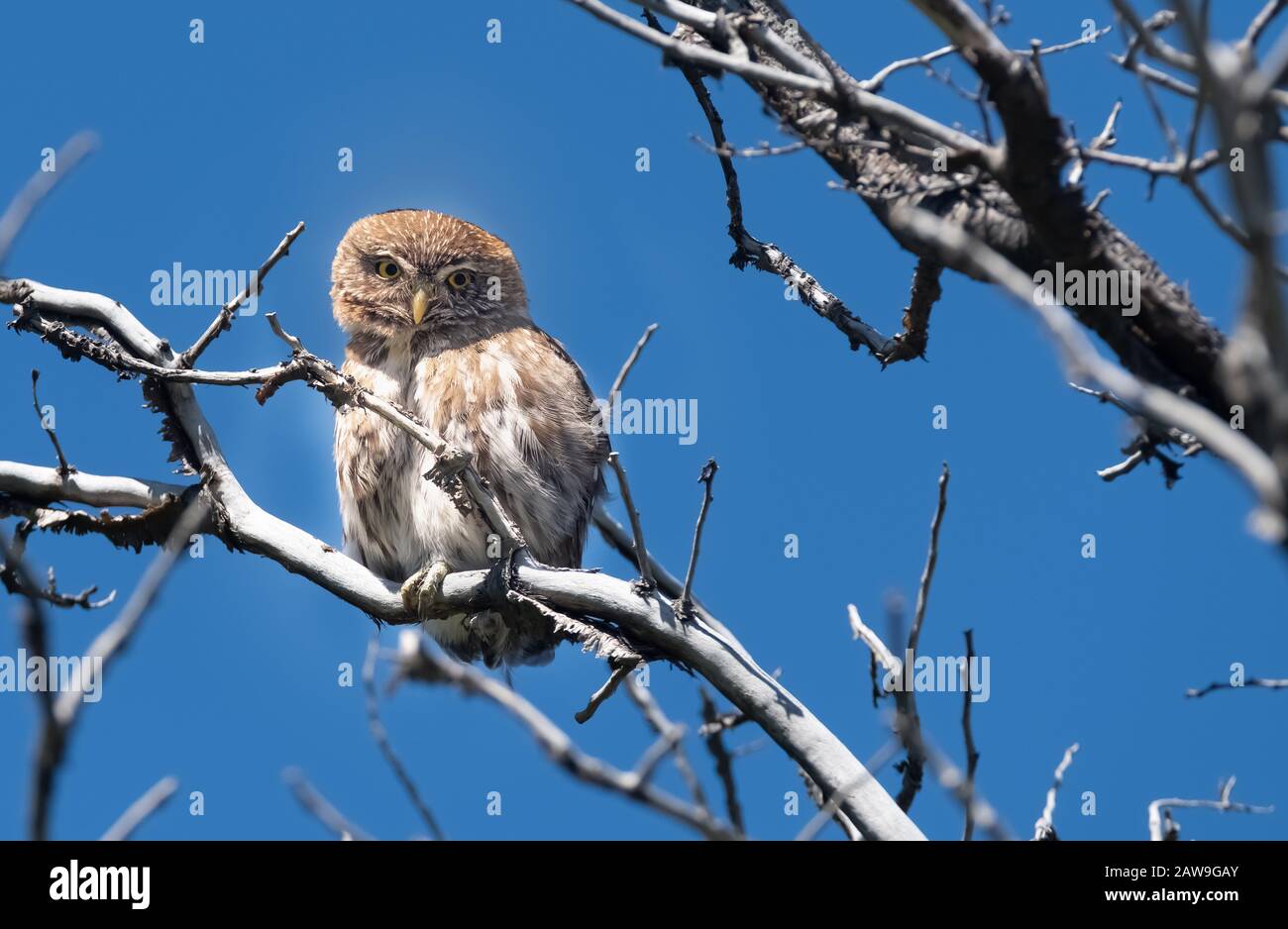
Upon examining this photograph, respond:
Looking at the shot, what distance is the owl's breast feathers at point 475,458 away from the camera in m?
6.82

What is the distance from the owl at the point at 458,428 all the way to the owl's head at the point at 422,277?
1cm

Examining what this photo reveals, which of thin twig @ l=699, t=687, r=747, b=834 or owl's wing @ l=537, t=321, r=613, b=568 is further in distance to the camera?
owl's wing @ l=537, t=321, r=613, b=568

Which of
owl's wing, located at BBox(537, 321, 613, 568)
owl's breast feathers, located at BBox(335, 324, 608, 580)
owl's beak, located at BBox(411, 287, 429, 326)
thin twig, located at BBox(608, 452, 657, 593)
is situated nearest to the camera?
thin twig, located at BBox(608, 452, 657, 593)

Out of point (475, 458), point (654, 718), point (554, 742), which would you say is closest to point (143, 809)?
point (554, 742)

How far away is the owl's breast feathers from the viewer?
6.82 metres

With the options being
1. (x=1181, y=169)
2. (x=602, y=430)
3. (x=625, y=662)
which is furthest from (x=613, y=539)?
(x=1181, y=169)

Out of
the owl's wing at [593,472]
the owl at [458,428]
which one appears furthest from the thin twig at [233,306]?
the owl's wing at [593,472]

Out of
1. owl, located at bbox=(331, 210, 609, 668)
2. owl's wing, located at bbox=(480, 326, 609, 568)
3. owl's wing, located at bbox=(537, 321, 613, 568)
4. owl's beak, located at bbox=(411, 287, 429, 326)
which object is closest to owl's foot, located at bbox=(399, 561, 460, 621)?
owl, located at bbox=(331, 210, 609, 668)

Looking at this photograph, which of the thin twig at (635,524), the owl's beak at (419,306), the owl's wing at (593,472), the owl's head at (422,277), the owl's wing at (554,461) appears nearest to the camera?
the thin twig at (635,524)

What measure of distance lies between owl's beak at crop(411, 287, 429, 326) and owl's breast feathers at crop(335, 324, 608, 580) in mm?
259

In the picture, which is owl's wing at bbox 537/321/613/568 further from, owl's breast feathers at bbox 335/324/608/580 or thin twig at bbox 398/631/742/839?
thin twig at bbox 398/631/742/839

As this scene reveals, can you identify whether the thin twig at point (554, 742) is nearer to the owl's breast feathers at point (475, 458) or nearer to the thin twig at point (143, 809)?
the thin twig at point (143, 809)

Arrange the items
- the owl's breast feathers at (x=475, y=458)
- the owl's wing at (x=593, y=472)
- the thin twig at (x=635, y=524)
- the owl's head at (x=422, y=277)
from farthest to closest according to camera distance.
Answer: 1. the owl's head at (x=422, y=277)
2. the owl's wing at (x=593, y=472)
3. the owl's breast feathers at (x=475, y=458)
4. the thin twig at (x=635, y=524)
